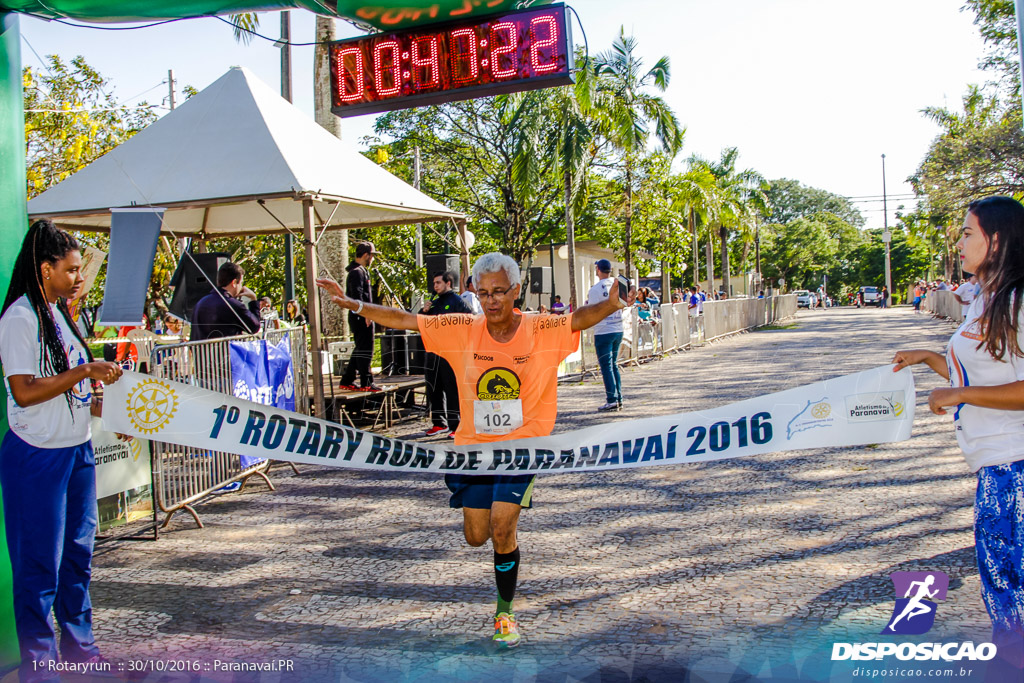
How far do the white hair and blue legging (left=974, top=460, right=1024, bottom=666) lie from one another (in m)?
2.12

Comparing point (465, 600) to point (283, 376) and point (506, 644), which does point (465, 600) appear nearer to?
point (506, 644)

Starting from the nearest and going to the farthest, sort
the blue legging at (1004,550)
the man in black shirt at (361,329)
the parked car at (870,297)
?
the blue legging at (1004,550) < the man in black shirt at (361,329) < the parked car at (870,297)

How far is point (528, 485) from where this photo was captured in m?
3.97

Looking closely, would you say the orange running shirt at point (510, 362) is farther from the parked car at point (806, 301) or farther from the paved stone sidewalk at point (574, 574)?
the parked car at point (806, 301)

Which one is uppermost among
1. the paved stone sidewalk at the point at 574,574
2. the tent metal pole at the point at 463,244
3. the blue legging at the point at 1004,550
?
the tent metal pole at the point at 463,244

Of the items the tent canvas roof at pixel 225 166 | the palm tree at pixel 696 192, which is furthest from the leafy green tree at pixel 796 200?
the tent canvas roof at pixel 225 166

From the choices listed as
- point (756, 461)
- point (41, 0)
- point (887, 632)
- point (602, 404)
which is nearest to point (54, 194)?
point (41, 0)

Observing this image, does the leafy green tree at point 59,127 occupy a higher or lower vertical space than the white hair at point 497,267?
higher

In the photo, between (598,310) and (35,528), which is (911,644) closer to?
(598,310)

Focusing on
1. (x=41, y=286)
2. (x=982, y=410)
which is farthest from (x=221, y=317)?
(x=982, y=410)

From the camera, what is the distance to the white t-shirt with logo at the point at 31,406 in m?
3.34

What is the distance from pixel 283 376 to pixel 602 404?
5.95 meters

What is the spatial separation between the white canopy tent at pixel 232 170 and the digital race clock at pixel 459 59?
3.65 m

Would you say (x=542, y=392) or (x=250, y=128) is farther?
(x=250, y=128)
